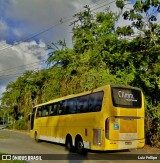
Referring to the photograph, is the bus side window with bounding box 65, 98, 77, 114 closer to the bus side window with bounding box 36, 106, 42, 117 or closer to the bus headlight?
the bus headlight

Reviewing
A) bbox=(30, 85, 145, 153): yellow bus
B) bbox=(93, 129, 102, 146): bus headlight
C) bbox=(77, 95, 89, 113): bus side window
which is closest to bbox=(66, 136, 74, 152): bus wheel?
bbox=(30, 85, 145, 153): yellow bus

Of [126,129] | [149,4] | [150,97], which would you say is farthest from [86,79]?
[126,129]

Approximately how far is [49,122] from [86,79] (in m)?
5.51

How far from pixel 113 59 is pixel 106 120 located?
415 inches

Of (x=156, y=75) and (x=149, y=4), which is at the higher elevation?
(x=149, y=4)

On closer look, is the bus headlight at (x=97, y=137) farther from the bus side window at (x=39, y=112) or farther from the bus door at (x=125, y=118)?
the bus side window at (x=39, y=112)

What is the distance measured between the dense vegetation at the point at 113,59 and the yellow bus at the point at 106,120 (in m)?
5.37

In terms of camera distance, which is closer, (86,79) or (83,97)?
(83,97)

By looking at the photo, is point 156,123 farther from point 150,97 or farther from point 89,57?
point 89,57

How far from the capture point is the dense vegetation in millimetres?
22969

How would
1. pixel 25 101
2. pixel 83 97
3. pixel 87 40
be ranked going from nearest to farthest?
pixel 83 97 < pixel 87 40 < pixel 25 101

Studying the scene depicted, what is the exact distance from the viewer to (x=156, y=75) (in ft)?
75.7

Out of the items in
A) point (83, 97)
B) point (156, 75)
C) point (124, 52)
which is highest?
point (124, 52)

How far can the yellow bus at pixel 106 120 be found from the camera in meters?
16.3
